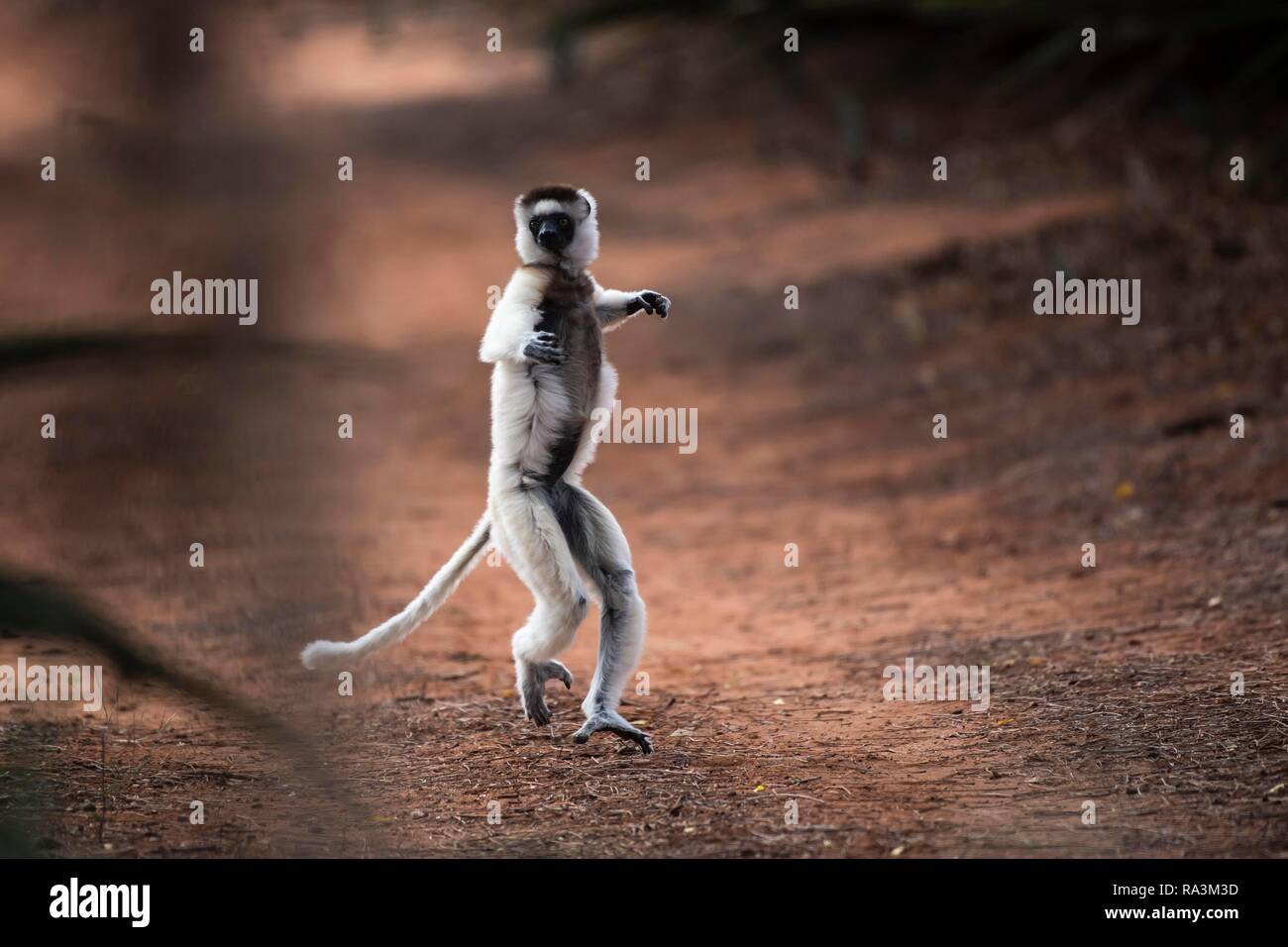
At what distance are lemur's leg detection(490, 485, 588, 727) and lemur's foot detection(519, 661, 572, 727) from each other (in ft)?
1.03

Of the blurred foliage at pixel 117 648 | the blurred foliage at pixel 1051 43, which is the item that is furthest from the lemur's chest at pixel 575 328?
the blurred foliage at pixel 1051 43

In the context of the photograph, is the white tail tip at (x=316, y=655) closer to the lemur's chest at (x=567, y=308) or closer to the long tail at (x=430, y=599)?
the long tail at (x=430, y=599)

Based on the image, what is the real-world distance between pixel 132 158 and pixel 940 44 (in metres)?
18.8

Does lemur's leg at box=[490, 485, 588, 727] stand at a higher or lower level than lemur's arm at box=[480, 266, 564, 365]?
lower

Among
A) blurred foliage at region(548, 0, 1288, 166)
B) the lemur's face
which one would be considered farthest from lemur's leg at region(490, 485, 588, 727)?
blurred foliage at region(548, 0, 1288, 166)

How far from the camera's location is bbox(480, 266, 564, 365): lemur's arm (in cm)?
401

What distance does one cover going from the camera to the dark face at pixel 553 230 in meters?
4.23

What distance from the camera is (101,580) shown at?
99.0 inches

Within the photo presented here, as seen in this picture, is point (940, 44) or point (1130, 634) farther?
point (940, 44)

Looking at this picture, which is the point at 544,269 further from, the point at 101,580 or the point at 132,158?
the point at 132,158

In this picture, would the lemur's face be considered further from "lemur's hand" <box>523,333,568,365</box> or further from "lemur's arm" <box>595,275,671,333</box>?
"lemur's hand" <box>523,333,568,365</box>

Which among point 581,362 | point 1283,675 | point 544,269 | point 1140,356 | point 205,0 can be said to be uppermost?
point 1140,356

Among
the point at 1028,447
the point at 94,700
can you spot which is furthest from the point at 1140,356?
the point at 94,700

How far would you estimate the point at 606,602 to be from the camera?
4.48 meters
